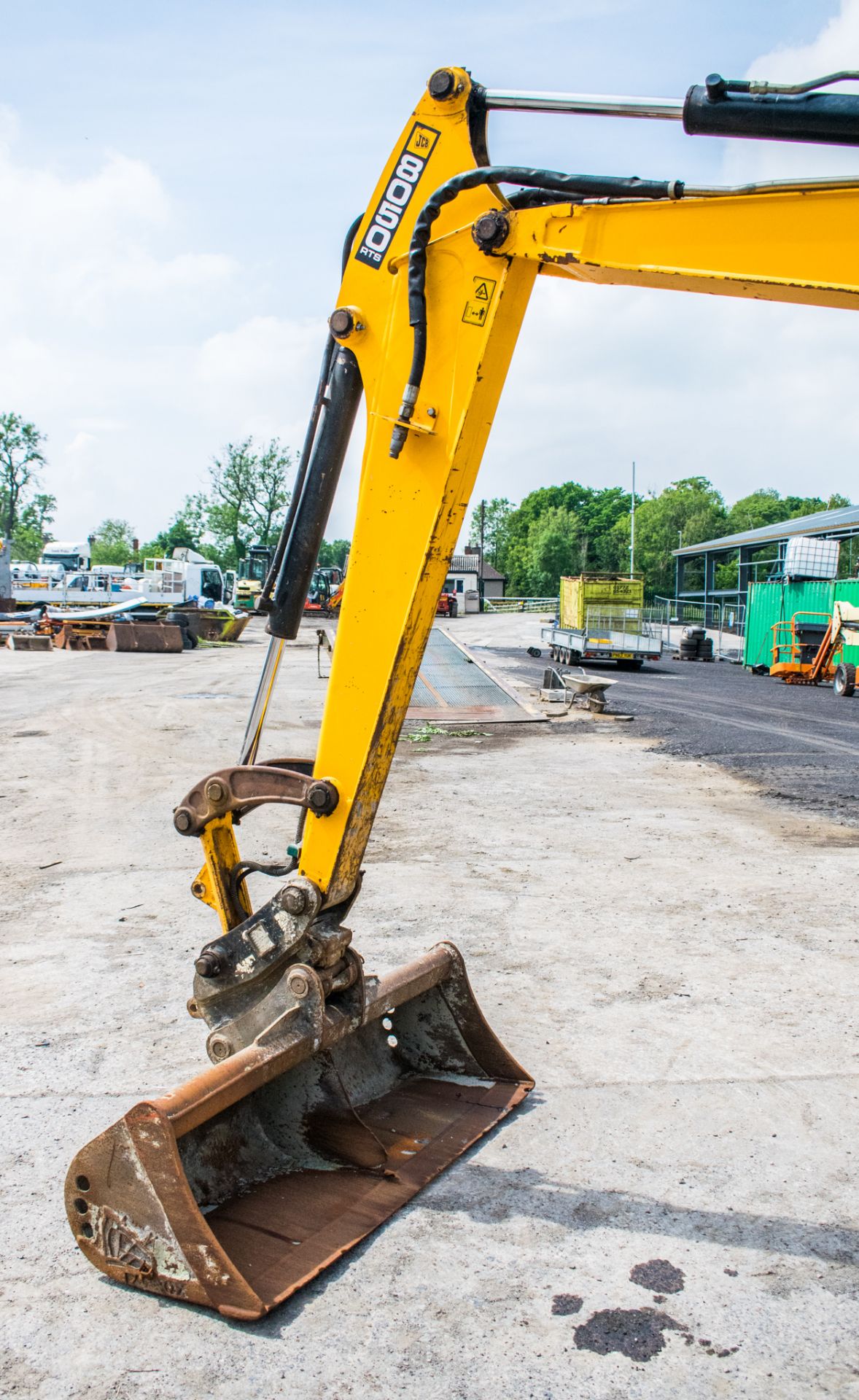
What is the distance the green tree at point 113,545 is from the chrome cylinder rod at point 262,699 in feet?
343

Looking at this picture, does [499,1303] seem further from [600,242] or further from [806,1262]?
[600,242]

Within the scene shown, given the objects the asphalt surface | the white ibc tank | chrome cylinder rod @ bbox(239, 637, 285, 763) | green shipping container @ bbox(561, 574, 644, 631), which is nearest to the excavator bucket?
chrome cylinder rod @ bbox(239, 637, 285, 763)

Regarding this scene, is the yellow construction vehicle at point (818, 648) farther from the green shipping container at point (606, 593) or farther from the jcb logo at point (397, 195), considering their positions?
the jcb logo at point (397, 195)

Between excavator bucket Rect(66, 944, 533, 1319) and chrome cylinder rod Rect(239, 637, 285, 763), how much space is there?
82cm

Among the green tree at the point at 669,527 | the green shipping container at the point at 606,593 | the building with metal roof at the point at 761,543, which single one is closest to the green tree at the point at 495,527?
the green tree at the point at 669,527

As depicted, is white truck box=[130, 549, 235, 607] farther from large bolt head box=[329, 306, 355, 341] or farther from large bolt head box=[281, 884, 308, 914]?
large bolt head box=[281, 884, 308, 914]

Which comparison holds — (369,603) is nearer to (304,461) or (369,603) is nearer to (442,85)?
(304,461)

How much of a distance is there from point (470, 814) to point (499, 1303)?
20.6 feet

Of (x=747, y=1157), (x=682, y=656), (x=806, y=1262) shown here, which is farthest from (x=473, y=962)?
(x=682, y=656)

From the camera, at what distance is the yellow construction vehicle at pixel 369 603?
2.85m

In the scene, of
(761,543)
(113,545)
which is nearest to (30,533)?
(113,545)

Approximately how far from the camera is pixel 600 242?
3.05 m

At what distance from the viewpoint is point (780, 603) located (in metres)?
29.0

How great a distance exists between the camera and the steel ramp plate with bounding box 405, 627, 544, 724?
15570mm
